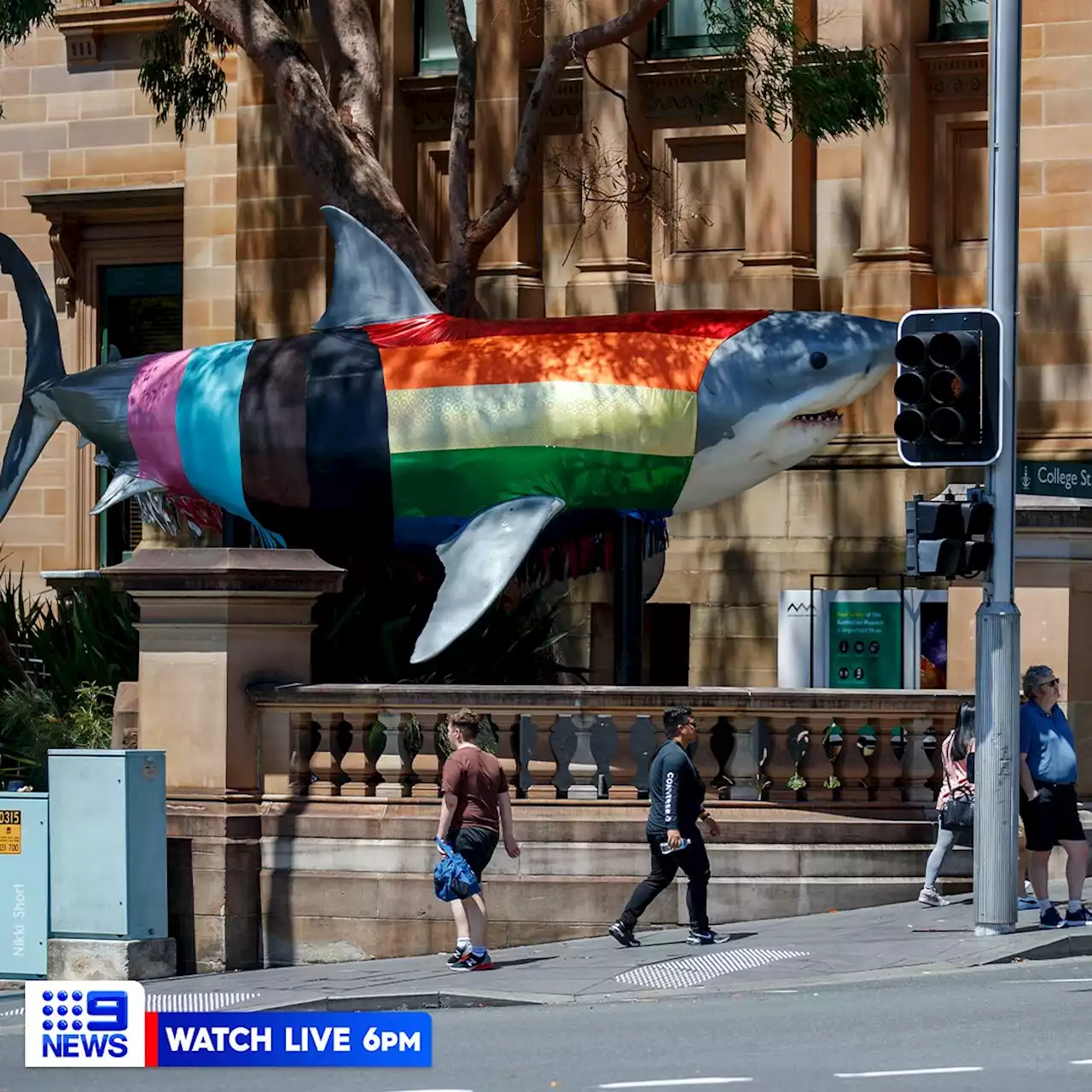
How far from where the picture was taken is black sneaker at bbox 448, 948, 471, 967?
15.6m

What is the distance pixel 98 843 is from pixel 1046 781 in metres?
6.56

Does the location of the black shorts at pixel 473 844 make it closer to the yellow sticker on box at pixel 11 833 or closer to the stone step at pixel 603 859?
the stone step at pixel 603 859

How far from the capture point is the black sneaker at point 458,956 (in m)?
15.6

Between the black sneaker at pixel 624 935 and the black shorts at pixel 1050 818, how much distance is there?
282 cm

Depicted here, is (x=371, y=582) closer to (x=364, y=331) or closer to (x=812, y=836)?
(x=364, y=331)

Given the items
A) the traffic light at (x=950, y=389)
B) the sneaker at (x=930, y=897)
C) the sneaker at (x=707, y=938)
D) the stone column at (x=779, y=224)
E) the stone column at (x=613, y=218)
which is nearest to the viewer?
the traffic light at (x=950, y=389)

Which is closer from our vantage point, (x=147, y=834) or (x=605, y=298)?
(x=147, y=834)

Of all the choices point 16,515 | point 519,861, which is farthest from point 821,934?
point 16,515

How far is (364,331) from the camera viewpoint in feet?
66.9

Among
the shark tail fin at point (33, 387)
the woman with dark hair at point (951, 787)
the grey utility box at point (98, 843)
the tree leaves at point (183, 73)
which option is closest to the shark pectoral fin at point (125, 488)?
the shark tail fin at point (33, 387)

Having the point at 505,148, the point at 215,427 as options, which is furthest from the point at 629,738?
the point at 505,148

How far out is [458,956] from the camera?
51.3 ft

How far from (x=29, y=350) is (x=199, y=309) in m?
8.26

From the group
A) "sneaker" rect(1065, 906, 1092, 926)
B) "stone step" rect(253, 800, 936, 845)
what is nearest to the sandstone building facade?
"stone step" rect(253, 800, 936, 845)
